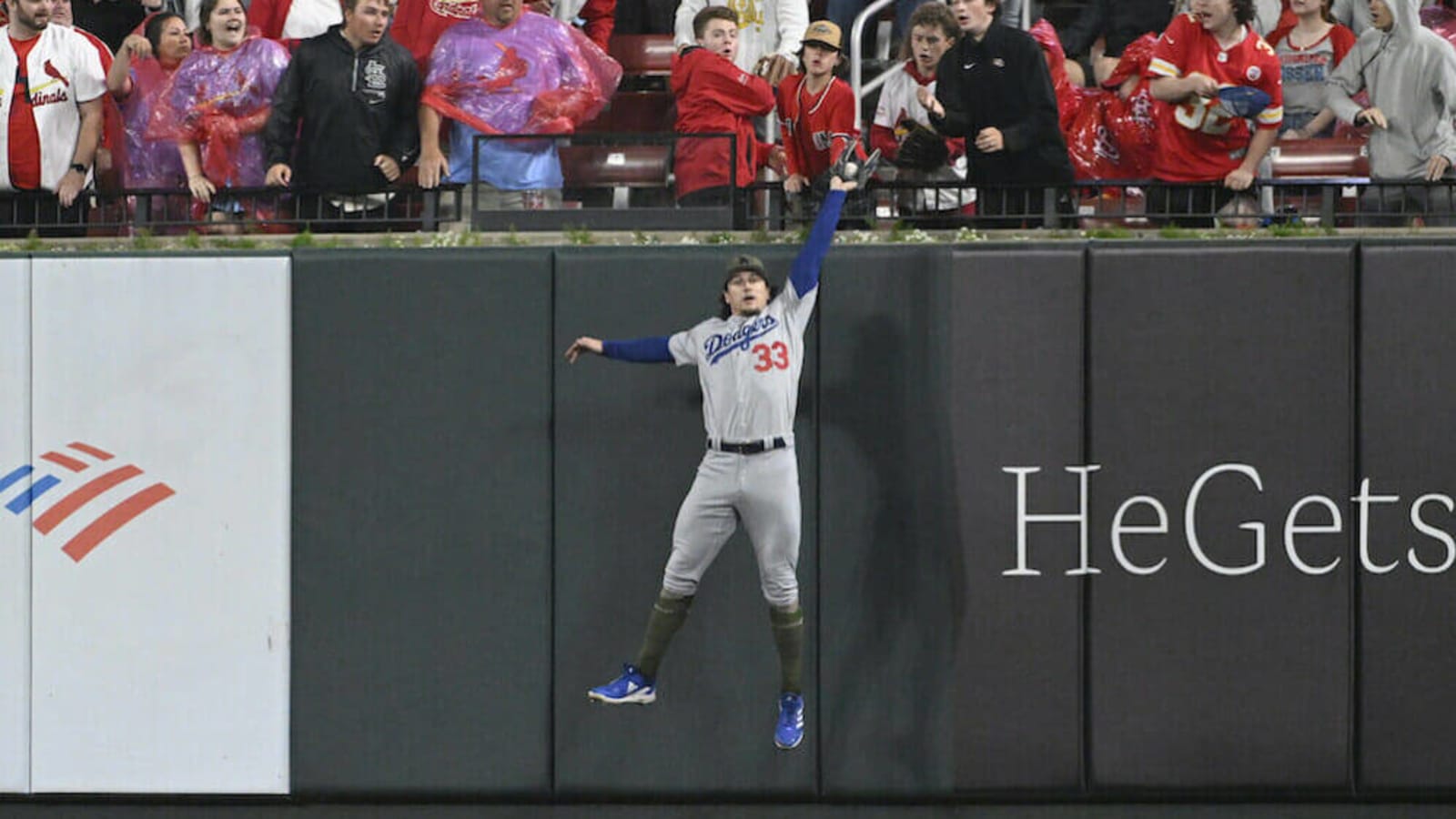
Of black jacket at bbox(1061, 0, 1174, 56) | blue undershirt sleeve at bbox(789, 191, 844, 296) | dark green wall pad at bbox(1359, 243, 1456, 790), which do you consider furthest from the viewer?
black jacket at bbox(1061, 0, 1174, 56)

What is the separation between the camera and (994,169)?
911 cm

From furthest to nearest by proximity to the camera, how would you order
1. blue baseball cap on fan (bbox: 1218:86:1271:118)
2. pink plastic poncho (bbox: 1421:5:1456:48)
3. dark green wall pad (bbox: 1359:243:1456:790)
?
pink plastic poncho (bbox: 1421:5:1456:48) → blue baseball cap on fan (bbox: 1218:86:1271:118) → dark green wall pad (bbox: 1359:243:1456:790)

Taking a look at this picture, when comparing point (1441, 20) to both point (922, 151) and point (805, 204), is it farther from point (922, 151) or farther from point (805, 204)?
point (805, 204)

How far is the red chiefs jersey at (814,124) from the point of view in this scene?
9.37 metres

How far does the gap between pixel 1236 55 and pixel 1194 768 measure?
9.25 ft

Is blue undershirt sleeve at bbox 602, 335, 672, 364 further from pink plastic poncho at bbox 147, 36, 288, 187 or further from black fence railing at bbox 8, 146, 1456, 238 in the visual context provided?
pink plastic poncho at bbox 147, 36, 288, 187

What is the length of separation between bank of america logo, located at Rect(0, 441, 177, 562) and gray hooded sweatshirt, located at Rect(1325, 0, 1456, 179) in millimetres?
5105

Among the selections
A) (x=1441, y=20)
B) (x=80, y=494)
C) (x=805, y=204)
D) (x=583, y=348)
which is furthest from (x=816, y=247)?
(x=1441, y=20)

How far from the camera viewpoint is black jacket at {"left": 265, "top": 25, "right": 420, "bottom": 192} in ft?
30.8

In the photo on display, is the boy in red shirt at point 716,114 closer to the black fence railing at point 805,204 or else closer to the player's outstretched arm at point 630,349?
the black fence railing at point 805,204

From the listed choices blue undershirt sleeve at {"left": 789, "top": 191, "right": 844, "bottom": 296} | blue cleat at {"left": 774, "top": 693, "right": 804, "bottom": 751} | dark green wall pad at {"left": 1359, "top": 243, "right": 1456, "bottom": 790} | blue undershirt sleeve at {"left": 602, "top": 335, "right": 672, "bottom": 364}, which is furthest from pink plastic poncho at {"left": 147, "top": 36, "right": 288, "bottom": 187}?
dark green wall pad at {"left": 1359, "top": 243, "right": 1456, "bottom": 790}

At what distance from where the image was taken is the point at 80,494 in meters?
8.95

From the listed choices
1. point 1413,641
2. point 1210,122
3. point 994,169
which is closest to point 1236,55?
point 1210,122

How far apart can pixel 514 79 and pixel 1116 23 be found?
3.72 m
